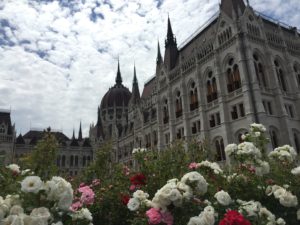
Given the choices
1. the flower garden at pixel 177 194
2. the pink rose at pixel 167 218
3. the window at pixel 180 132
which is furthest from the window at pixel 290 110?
the pink rose at pixel 167 218

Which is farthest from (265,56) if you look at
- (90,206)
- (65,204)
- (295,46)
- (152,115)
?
(65,204)

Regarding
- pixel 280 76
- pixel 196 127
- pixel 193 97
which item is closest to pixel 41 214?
pixel 196 127

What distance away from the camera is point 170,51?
44750mm

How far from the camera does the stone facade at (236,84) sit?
27.7m

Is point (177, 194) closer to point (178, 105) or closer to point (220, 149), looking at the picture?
point (220, 149)

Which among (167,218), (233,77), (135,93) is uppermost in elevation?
(135,93)

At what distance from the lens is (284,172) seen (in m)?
7.08

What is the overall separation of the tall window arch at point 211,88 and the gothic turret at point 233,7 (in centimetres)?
749

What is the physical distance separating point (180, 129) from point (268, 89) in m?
13.3

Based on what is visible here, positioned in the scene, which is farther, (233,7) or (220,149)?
(233,7)

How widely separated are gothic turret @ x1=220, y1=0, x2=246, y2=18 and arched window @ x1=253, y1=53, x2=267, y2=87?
18.0 feet

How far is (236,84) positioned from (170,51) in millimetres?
18166

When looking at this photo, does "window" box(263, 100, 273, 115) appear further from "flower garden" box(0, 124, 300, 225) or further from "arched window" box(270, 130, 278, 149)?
"flower garden" box(0, 124, 300, 225)

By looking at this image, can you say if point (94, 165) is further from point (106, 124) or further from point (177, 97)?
point (106, 124)
